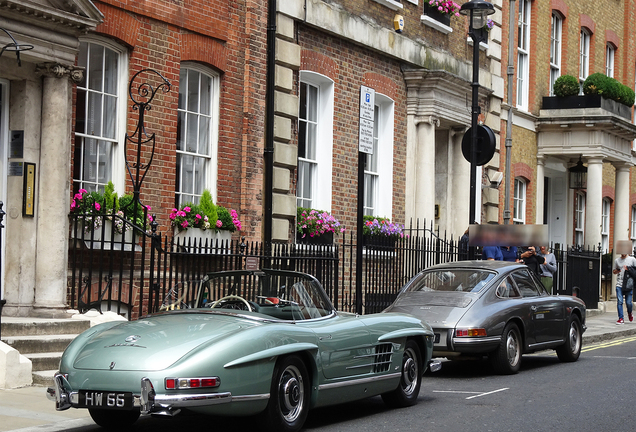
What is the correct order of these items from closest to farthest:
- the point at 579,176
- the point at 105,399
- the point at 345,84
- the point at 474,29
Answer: the point at 105,399 < the point at 474,29 < the point at 345,84 < the point at 579,176

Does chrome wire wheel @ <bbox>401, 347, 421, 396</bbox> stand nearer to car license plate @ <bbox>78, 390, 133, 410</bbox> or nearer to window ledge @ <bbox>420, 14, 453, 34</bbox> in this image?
car license plate @ <bbox>78, 390, 133, 410</bbox>

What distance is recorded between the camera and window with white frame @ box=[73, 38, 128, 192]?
466 inches

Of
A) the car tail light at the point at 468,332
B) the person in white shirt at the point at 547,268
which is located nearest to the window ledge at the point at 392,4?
the person in white shirt at the point at 547,268

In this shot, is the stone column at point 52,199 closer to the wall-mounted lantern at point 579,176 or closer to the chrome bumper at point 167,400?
the chrome bumper at point 167,400

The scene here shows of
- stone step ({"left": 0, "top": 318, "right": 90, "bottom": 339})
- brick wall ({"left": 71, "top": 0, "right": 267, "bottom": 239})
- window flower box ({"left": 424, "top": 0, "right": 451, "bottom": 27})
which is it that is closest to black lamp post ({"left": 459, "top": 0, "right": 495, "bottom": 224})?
window flower box ({"left": 424, "top": 0, "right": 451, "bottom": 27})

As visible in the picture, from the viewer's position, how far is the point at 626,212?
88.7ft

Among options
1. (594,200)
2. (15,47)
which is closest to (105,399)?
(15,47)

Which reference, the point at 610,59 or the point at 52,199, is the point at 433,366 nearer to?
the point at 52,199

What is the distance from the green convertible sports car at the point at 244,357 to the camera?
6481 millimetres

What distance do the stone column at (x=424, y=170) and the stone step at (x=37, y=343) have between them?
31.3ft

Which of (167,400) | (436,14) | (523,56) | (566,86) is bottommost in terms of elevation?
(167,400)

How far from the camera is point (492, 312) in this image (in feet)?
36.8

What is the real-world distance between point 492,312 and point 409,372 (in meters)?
2.58

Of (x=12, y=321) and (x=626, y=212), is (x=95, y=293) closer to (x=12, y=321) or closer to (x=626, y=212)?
(x=12, y=321)
